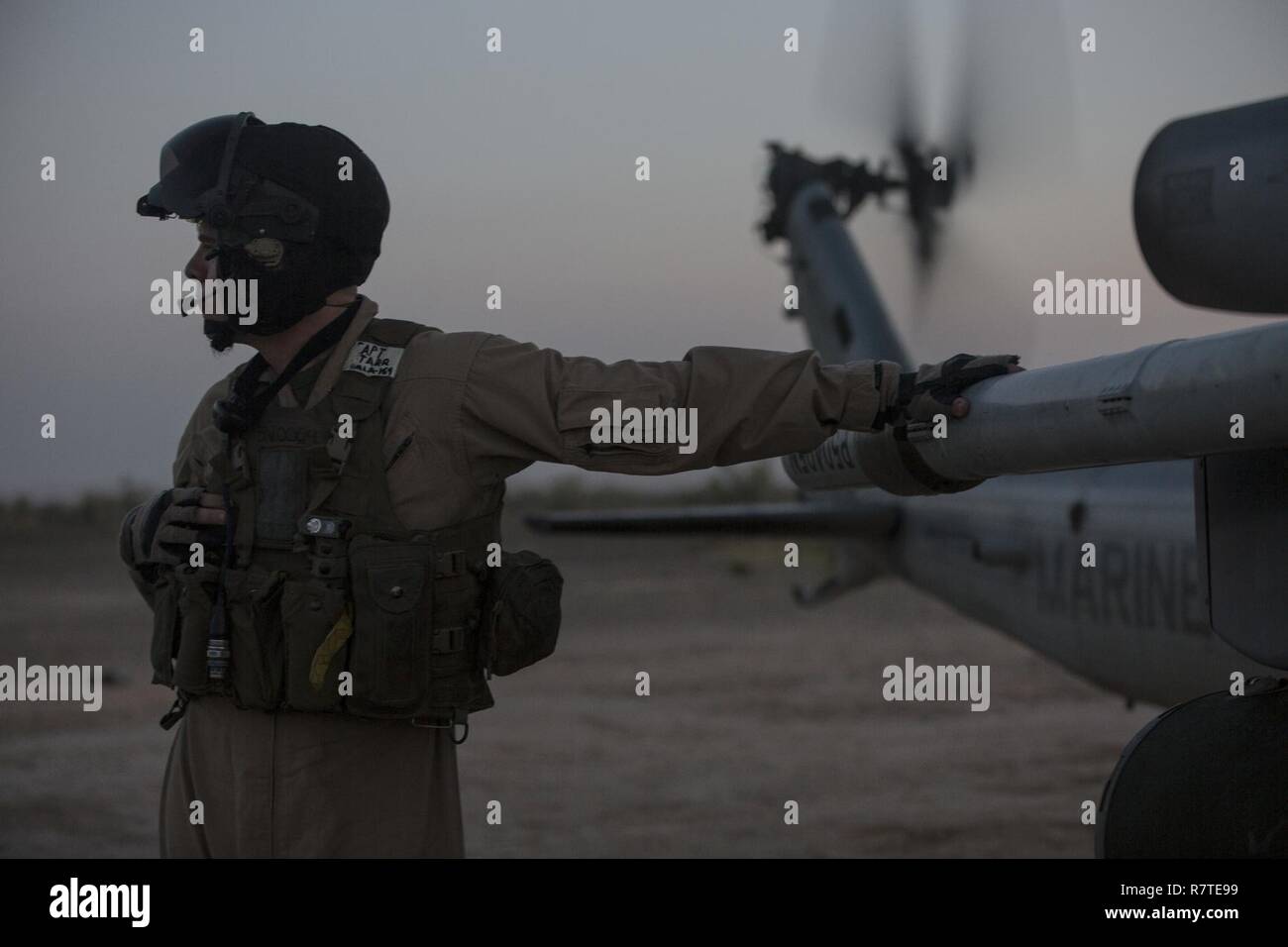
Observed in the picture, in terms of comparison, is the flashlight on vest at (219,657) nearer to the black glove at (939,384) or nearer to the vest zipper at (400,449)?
the vest zipper at (400,449)

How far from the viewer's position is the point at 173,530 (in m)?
2.65

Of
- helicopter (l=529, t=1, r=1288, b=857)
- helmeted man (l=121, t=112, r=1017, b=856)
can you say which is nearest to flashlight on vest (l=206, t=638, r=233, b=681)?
helmeted man (l=121, t=112, r=1017, b=856)

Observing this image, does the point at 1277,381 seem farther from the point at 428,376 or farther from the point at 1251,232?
the point at 428,376

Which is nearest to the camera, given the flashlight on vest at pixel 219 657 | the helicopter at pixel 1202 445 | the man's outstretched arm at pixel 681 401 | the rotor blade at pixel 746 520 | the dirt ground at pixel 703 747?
the helicopter at pixel 1202 445

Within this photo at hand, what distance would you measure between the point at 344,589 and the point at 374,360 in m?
0.42

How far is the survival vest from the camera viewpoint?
2500 mm

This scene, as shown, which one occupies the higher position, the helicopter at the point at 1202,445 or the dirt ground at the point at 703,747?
the helicopter at the point at 1202,445

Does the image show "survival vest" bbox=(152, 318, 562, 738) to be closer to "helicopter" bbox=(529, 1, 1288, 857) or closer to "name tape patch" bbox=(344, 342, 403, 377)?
"name tape patch" bbox=(344, 342, 403, 377)

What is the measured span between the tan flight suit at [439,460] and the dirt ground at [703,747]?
0.67 m

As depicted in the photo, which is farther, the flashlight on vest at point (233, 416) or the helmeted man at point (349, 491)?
the flashlight on vest at point (233, 416)

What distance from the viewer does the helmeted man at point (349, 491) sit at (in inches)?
98.3

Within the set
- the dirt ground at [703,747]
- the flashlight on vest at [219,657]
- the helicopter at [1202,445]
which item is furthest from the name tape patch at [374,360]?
the dirt ground at [703,747]

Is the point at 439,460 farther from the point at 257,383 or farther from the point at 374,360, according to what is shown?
the point at 257,383
